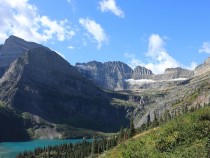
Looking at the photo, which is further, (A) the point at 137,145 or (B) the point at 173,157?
(A) the point at 137,145

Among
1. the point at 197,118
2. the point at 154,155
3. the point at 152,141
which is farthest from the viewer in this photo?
the point at 197,118

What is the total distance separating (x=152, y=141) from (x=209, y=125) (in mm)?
14796

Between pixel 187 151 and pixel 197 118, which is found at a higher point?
pixel 197 118

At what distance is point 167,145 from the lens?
86500mm

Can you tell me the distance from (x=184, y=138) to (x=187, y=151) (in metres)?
12.3

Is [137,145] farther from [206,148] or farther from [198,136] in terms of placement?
[206,148]

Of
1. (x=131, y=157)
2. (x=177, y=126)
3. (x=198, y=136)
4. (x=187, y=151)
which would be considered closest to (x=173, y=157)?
(x=187, y=151)

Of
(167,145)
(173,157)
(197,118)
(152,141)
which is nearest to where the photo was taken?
(173,157)

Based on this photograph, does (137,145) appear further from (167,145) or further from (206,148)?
(206,148)

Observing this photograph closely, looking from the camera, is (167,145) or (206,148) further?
(167,145)

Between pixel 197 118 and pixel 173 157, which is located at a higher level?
pixel 197 118

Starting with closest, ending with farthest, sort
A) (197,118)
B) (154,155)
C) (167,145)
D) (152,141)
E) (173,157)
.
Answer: (173,157)
(154,155)
(167,145)
(152,141)
(197,118)

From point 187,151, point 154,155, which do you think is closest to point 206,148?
point 187,151

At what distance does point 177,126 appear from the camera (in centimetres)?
9688
